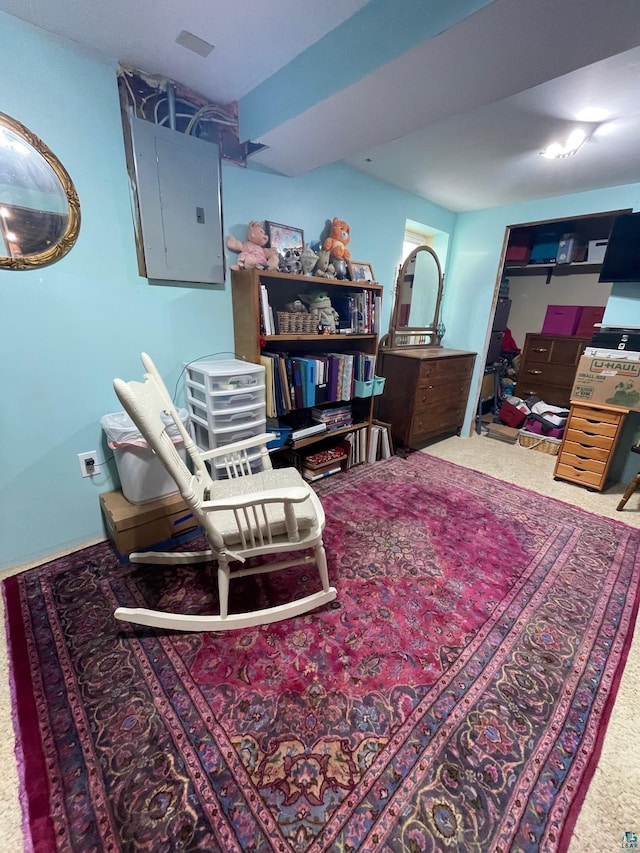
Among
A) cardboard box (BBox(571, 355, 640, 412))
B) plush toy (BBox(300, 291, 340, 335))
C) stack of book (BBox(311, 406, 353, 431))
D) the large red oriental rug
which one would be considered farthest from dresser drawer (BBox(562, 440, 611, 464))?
plush toy (BBox(300, 291, 340, 335))

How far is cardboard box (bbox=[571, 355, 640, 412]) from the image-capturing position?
2.30 metres

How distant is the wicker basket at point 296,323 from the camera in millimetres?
2012

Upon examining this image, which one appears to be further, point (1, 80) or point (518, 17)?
point (1, 80)

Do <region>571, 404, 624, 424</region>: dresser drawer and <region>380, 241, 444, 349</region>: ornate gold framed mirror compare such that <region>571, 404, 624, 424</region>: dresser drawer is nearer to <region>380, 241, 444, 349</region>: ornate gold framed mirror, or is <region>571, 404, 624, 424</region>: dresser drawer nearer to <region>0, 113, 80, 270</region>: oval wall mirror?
<region>380, 241, 444, 349</region>: ornate gold framed mirror

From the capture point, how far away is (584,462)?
2.53 metres

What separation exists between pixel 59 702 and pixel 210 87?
255 centimetres

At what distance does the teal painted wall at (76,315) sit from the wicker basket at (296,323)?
34 centimetres

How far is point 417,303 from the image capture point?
3.27 meters

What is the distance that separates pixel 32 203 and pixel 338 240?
163cm

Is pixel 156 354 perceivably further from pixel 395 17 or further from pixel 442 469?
pixel 442 469

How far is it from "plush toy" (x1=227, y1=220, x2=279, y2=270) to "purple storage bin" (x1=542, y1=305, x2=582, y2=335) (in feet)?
12.4

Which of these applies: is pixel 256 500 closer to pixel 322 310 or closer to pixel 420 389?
pixel 322 310

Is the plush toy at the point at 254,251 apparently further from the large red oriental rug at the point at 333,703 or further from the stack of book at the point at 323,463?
the large red oriental rug at the point at 333,703

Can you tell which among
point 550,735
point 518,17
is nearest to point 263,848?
point 550,735
